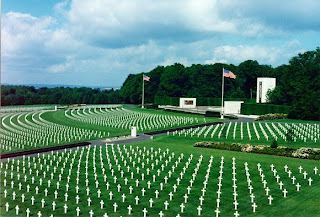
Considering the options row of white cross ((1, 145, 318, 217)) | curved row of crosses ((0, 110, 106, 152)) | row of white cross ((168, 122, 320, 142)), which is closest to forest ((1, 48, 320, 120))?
row of white cross ((168, 122, 320, 142))

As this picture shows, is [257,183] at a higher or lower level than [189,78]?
lower

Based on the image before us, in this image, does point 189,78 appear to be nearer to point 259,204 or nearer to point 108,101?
point 108,101

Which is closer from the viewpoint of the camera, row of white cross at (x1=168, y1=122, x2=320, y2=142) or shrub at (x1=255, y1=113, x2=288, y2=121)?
row of white cross at (x1=168, y1=122, x2=320, y2=142)

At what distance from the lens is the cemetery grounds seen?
15.5 m

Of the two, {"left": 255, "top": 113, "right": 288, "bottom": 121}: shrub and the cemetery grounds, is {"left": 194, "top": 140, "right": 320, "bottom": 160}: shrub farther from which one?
{"left": 255, "top": 113, "right": 288, "bottom": 121}: shrub

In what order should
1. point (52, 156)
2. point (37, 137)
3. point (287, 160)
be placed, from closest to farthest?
point (287, 160) → point (52, 156) → point (37, 137)

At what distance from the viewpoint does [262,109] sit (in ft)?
206

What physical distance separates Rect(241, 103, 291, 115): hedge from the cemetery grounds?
3540cm

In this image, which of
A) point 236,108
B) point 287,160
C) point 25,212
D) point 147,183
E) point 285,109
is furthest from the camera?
point 236,108

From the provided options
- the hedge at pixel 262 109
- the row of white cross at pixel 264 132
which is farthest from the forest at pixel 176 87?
the row of white cross at pixel 264 132

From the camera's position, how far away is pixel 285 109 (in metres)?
60.5

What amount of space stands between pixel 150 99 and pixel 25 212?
88803 mm

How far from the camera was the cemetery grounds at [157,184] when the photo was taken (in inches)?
610

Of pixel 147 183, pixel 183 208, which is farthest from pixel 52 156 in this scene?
pixel 183 208
